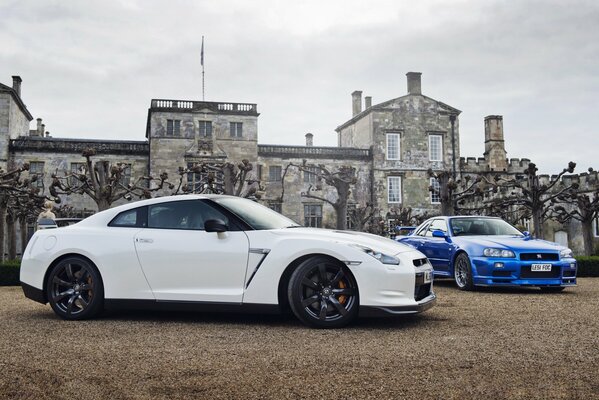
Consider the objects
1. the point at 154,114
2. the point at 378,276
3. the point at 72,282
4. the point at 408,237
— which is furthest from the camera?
the point at 154,114

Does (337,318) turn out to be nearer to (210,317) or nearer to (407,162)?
(210,317)

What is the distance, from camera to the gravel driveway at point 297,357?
390 cm

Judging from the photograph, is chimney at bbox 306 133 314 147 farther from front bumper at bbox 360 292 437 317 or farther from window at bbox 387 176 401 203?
front bumper at bbox 360 292 437 317

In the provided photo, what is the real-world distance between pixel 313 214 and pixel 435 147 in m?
11.3

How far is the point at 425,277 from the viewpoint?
6.63 meters

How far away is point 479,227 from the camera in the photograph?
1203 cm

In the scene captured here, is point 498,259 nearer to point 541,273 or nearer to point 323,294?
point 541,273

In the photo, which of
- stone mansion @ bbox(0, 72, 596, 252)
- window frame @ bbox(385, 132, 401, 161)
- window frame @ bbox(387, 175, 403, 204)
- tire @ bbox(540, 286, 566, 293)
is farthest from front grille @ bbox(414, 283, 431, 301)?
window frame @ bbox(385, 132, 401, 161)

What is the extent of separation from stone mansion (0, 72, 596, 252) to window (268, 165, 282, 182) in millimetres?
77

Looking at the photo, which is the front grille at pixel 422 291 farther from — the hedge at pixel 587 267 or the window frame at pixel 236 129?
the window frame at pixel 236 129

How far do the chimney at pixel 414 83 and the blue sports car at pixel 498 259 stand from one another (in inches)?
1465

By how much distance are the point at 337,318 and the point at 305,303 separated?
14.6 inches

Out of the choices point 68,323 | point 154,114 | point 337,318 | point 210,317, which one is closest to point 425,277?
point 337,318

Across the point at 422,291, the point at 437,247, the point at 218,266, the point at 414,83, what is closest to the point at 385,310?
the point at 422,291
